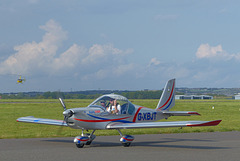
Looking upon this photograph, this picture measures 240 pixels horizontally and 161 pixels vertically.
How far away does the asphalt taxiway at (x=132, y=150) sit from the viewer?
12867 millimetres

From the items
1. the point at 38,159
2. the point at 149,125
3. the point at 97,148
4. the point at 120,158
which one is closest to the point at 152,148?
the point at 149,125

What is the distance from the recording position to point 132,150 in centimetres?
1497

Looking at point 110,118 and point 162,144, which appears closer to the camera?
point 110,118

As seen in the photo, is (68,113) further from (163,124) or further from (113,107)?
(163,124)

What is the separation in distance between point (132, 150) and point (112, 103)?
272 cm

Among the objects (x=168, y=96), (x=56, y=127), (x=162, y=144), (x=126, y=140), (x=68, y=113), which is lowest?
(x=56, y=127)

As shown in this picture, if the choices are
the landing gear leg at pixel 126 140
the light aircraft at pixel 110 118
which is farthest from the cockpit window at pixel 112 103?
the landing gear leg at pixel 126 140

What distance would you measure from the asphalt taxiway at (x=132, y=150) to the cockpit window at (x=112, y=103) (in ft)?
4.82

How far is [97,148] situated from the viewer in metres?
15.6

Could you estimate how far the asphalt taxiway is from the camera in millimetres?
12867

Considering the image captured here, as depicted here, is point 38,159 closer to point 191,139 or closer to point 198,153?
point 198,153

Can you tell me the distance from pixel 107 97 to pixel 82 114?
1713 millimetres

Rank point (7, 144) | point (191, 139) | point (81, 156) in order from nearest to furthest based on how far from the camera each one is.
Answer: point (81, 156)
point (7, 144)
point (191, 139)

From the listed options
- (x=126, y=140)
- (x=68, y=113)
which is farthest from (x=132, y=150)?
(x=68, y=113)
